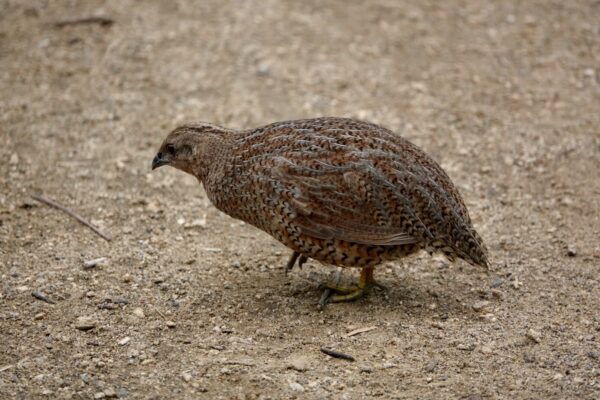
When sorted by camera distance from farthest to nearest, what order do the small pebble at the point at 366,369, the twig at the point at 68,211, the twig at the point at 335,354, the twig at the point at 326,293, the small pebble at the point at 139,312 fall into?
the twig at the point at 68,211
the twig at the point at 326,293
the small pebble at the point at 139,312
the twig at the point at 335,354
the small pebble at the point at 366,369

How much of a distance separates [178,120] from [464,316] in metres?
4.21

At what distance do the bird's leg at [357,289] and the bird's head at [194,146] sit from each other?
145 cm

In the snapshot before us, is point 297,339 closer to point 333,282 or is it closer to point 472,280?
point 333,282

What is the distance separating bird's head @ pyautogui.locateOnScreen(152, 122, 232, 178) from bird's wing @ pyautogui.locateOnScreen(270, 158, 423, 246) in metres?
1.07

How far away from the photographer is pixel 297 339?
19.9ft

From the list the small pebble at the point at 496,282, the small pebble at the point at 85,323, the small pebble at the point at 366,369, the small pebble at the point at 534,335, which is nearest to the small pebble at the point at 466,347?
the small pebble at the point at 534,335

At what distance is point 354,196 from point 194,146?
5.22 feet

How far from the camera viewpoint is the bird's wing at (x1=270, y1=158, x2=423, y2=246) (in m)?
6.03

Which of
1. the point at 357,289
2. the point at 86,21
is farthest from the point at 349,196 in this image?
the point at 86,21

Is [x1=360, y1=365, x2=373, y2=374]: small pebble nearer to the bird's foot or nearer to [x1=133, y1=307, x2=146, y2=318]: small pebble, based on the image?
the bird's foot

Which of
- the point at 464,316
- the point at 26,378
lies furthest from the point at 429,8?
the point at 26,378

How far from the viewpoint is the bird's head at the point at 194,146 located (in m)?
6.84

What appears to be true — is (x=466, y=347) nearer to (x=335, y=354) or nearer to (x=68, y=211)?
(x=335, y=354)

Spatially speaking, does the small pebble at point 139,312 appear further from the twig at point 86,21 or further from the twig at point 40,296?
the twig at point 86,21
